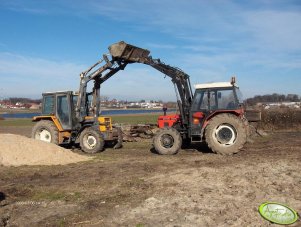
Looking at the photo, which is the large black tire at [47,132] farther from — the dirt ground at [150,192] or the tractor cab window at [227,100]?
the tractor cab window at [227,100]

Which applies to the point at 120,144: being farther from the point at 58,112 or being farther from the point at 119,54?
the point at 119,54

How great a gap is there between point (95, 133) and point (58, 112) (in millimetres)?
2020

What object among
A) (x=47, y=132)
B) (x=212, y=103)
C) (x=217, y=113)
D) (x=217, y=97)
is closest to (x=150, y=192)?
(x=217, y=113)

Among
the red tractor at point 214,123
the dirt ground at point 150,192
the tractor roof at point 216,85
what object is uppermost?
the tractor roof at point 216,85

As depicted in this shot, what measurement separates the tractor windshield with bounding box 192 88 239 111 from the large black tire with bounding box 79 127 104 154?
4.14m

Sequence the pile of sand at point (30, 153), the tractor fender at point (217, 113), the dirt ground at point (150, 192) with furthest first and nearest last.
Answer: the tractor fender at point (217, 113), the pile of sand at point (30, 153), the dirt ground at point (150, 192)

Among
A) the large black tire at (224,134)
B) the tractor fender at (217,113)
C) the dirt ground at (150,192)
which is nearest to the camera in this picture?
the dirt ground at (150,192)

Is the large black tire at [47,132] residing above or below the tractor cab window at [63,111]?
below

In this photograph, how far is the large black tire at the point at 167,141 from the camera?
13883 millimetres

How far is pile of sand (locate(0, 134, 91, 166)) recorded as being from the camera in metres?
12.5

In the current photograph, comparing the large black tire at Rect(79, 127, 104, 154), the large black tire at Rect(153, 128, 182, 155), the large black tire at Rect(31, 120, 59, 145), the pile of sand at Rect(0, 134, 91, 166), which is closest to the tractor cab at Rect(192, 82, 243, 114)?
the large black tire at Rect(153, 128, 182, 155)

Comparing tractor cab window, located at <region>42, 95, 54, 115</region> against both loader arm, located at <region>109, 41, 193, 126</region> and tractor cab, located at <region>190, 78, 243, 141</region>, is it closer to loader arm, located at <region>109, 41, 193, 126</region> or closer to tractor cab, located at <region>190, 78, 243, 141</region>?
loader arm, located at <region>109, 41, 193, 126</region>

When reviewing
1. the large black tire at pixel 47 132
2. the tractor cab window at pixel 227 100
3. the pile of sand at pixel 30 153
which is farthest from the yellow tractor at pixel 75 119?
the tractor cab window at pixel 227 100

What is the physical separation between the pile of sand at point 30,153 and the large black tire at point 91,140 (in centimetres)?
162
